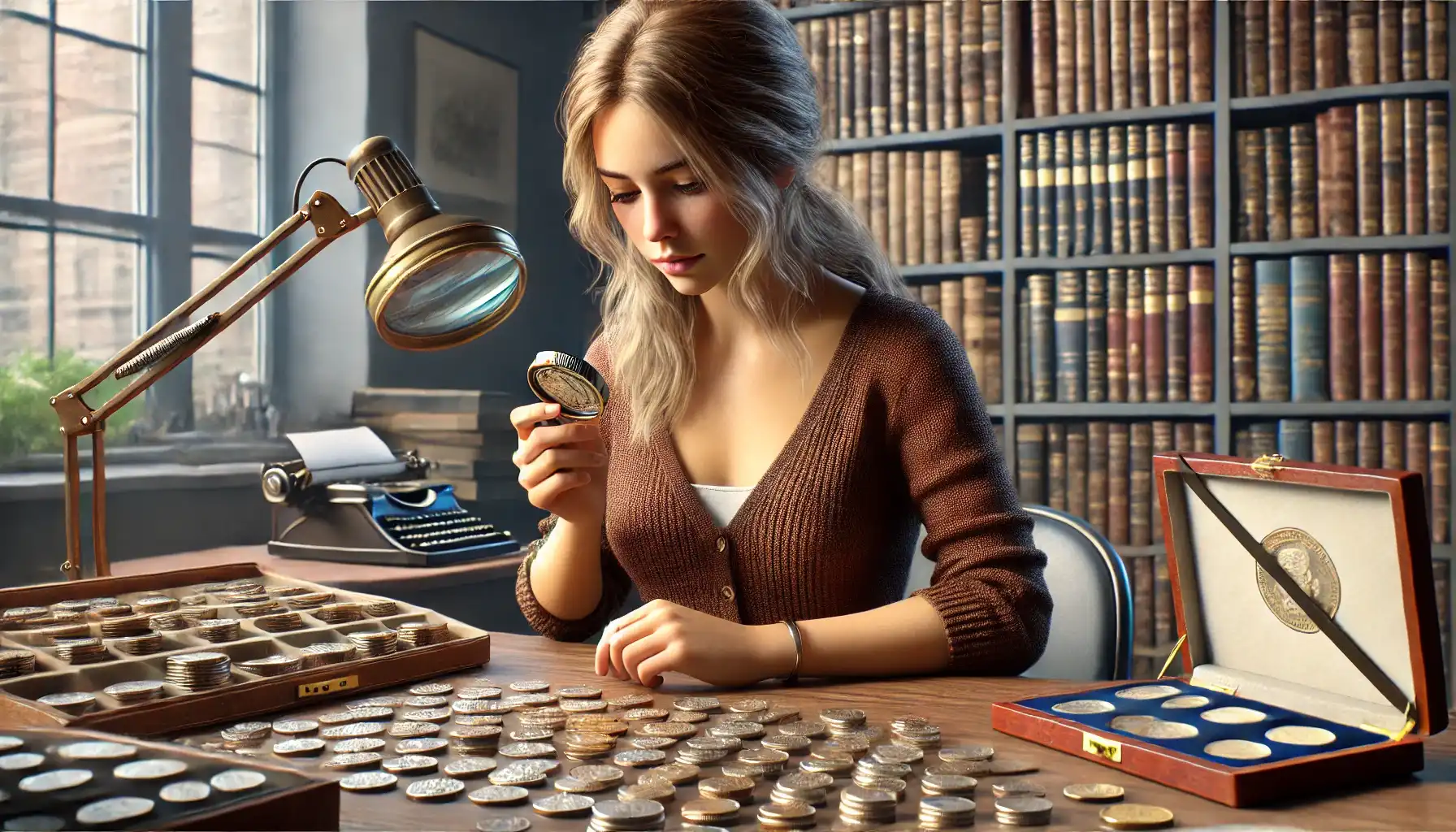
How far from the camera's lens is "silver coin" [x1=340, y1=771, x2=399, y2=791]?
0.81 meters

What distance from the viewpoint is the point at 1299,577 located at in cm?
92

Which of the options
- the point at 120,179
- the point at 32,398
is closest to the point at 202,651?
the point at 32,398

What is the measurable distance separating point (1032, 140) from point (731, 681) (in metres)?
2.24

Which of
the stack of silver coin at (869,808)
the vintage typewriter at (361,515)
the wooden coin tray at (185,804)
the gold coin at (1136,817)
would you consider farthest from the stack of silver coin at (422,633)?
the vintage typewriter at (361,515)

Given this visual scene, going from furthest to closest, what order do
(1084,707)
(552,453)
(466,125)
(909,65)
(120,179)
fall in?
(466,125) < (909,65) < (120,179) < (552,453) < (1084,707)

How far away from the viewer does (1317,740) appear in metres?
0.85

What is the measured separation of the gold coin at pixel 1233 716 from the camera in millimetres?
896

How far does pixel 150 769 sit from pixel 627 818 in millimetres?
285

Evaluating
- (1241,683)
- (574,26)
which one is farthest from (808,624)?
(574,26)

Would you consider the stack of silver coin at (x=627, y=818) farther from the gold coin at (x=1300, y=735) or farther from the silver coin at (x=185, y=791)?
the gold coin at (x=1300, y=735)

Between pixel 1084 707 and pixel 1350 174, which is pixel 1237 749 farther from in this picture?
pixel 1350 174

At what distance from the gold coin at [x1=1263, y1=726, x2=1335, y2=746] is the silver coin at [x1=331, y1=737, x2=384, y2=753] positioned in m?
0.67

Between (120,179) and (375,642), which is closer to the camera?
(375,642)

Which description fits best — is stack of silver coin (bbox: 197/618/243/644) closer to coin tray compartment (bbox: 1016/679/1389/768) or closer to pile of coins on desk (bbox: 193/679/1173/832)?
pile of coins on desk (bbox: 193/679/1173/832)
